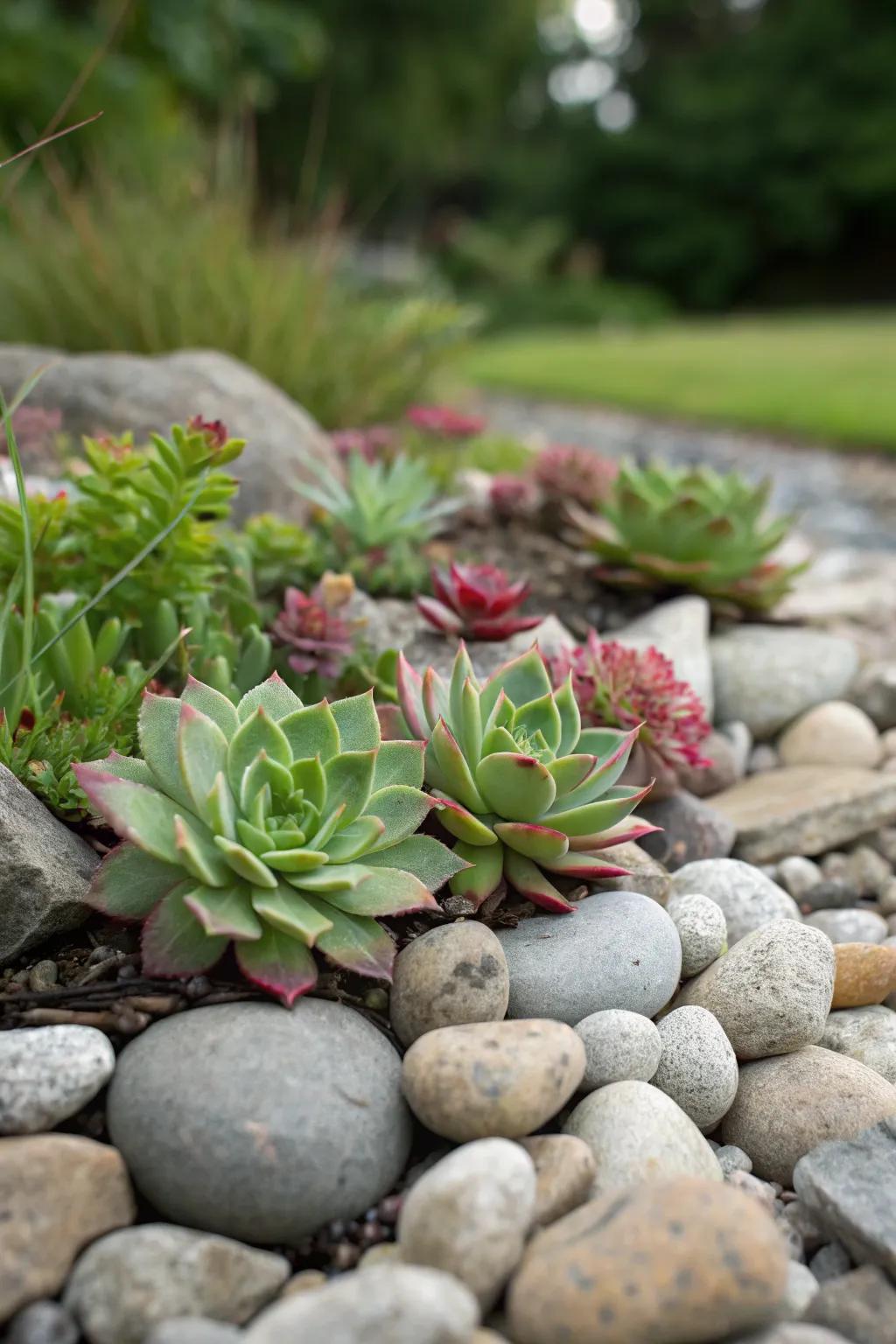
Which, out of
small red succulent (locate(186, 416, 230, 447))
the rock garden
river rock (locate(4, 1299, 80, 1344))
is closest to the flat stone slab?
the rock garden

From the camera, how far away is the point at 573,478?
12.2ft

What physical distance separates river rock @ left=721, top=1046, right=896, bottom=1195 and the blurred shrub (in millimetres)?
3665

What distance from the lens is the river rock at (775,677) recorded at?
3166 mm

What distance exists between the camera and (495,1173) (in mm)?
1401

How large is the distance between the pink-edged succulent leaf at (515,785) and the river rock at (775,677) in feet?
4.46

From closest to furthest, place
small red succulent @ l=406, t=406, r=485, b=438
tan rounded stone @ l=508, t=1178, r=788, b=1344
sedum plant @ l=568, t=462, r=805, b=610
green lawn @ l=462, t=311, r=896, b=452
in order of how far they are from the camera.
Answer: tan rounded stone @ l=508, t=1178, r=788, b=1344 < sedum plant @ l=568, t=462, r=805, b=610 < small red succulent @ l=406, t=406, r=485, b=438 < green lawn @ l=462, t=311, r=896, b=452

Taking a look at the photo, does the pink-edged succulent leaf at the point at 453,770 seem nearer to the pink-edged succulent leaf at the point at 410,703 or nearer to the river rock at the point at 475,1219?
the pink-edged succulent leaf at the point at 410,703

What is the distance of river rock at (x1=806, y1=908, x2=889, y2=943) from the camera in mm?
2389

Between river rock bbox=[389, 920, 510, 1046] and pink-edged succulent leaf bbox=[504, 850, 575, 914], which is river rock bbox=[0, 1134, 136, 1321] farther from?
pink-edged succulent leaf bbox=[504, 850, 575, 914]

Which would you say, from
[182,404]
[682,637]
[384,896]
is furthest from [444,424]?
[384,896]

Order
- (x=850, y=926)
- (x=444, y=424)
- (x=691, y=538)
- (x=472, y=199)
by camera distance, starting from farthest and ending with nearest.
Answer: (x=472, y=199) → (x=444, y=424) → (x=691, y=538) → (x=850, y=926)

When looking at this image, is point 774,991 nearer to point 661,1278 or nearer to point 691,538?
point 661,1278

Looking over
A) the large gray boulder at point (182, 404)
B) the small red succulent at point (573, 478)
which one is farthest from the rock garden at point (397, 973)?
the small red succulent at point (573, 478)

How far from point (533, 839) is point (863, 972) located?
0.75 meters
